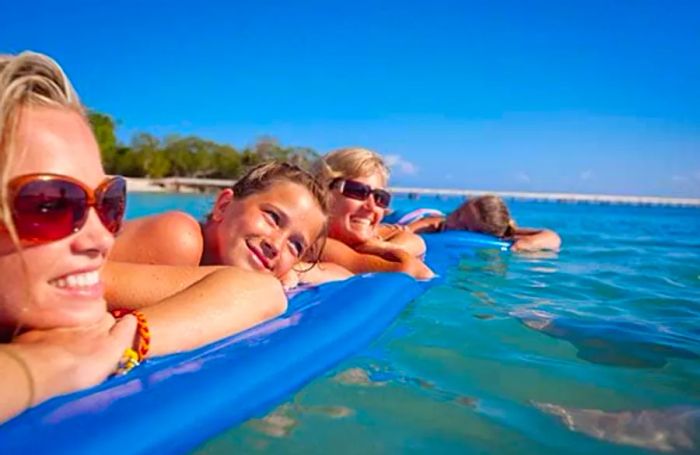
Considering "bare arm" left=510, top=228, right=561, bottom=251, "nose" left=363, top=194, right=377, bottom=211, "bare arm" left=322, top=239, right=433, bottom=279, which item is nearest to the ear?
"bare arm" left=322, top=239, right=433, bottom=279

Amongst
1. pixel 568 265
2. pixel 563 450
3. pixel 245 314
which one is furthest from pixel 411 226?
pixel 563 450

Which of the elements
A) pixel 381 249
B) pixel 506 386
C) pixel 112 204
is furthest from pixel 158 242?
pixel 381 249

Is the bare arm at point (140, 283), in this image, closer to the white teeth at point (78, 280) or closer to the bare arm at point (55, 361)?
the bare arm at point (55, 361)

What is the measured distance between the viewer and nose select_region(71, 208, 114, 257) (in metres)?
1.25

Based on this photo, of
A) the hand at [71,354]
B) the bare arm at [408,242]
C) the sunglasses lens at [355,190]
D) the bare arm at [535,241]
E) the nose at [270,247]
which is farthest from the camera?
the bare arm at [535,241]

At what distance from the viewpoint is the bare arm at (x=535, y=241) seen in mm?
6074

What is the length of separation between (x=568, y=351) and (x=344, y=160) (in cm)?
223

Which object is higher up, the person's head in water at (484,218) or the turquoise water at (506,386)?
the person's head in water at (484,218)

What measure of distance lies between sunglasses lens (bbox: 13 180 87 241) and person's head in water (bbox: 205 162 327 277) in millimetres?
1133

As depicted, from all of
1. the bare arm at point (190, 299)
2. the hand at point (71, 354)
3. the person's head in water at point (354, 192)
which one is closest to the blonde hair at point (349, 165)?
the person's head in water at point (354, 192)

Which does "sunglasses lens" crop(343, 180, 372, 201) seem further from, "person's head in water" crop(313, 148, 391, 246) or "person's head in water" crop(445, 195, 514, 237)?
"person's head in water" crop(445, 195, 514, 237)

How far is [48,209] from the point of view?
1165 mm

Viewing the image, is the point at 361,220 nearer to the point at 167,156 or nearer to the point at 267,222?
the point at 267,222

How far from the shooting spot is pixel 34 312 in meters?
1.26
